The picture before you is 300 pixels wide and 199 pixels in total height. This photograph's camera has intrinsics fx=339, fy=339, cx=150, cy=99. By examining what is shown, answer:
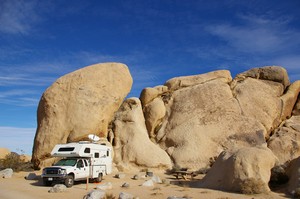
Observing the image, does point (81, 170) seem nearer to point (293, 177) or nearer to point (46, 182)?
point (46, 182)

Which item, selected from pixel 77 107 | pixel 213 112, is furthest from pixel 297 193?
pixel 77 107

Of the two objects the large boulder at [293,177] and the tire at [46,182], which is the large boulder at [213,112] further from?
the tire at [46,182]

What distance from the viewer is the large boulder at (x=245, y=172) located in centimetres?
1633

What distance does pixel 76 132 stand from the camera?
2808 cm

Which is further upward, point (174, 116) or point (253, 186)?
point (174, 116)

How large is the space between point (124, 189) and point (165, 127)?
15171 mm

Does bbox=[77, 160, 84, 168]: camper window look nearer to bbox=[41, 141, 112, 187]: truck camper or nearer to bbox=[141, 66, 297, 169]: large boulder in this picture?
bbox=[41, 141, 112, 187]: truck camper

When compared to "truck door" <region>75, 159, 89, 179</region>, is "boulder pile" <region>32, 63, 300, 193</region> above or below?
above

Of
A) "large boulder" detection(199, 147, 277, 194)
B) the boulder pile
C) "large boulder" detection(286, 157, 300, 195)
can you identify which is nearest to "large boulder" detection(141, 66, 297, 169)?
the boulder pile

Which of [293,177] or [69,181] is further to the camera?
[69,181]

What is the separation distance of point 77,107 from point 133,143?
5.75 m

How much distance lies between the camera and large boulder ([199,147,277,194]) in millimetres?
16328

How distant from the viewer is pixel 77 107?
2878 centimetres

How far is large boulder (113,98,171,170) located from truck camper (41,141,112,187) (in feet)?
15.5
